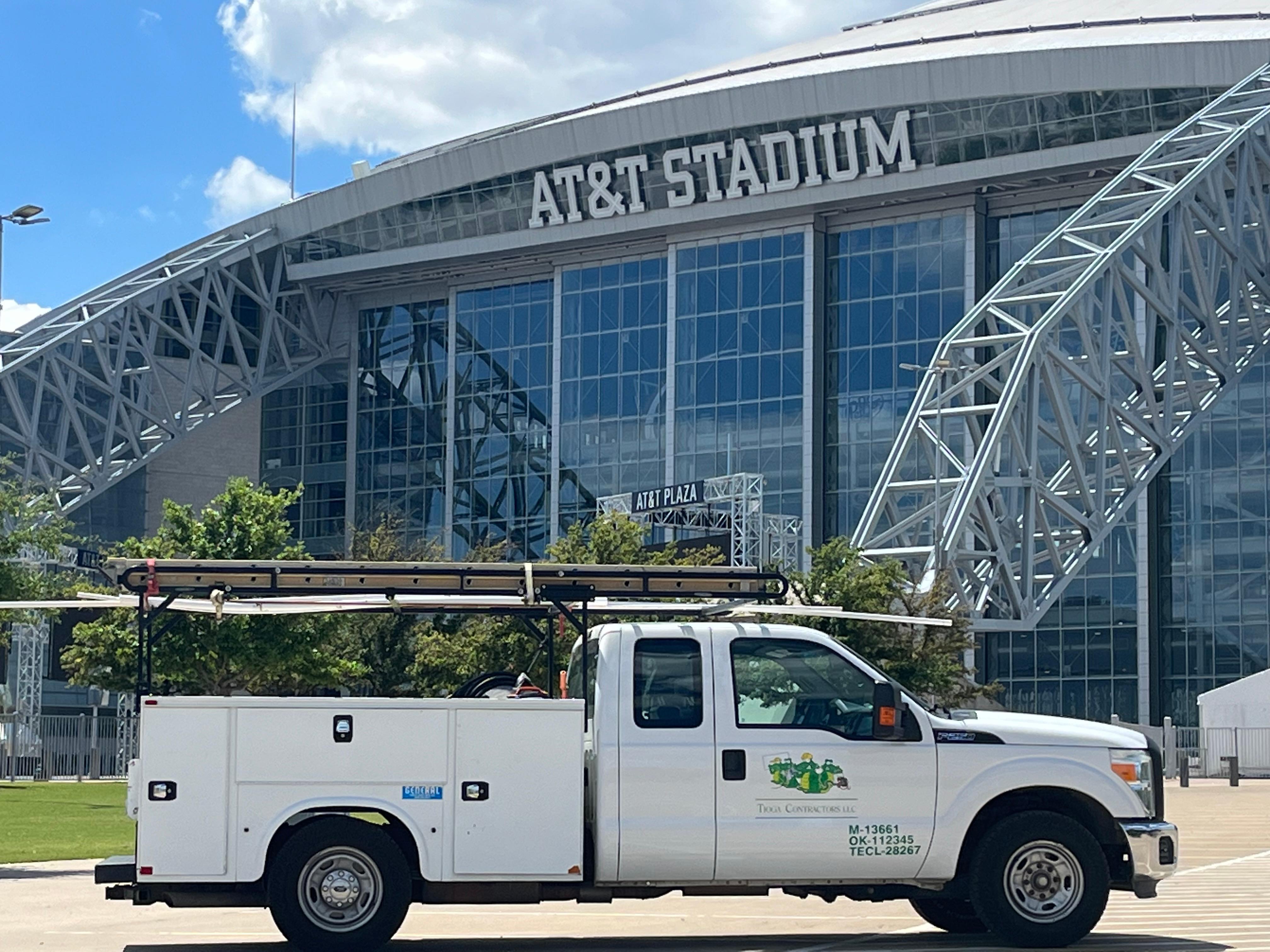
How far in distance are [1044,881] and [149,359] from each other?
194 ft

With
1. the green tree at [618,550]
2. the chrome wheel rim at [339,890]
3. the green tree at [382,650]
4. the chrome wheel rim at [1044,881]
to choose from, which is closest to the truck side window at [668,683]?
the chrome wheel rim at [339,890]

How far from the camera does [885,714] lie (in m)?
13.1

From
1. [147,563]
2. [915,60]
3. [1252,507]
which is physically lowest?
[147,563]

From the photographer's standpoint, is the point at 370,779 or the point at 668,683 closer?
the point at 370,779

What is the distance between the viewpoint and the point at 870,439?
62.9 meters

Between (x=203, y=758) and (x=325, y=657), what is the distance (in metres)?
27.1

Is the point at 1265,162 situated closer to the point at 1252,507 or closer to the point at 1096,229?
the point at 1096,229

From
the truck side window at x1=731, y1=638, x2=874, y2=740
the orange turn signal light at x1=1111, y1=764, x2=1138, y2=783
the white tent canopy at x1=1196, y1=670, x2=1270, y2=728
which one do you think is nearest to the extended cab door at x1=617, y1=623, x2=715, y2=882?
the truck side window at x1=731, y1=638, x2=874, y2=740

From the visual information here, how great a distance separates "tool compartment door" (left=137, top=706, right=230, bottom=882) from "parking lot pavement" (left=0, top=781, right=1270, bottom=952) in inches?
39.9

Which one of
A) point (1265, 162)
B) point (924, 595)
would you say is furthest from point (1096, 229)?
point (924, 595)

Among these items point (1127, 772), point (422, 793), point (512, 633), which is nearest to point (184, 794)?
point (422, 793)

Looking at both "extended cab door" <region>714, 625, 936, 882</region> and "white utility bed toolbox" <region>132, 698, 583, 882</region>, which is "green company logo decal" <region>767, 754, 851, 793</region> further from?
"white utility bed toolbox" <region>132, 698, 583, 882</region>

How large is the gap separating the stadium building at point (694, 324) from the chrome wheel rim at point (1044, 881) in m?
47.0

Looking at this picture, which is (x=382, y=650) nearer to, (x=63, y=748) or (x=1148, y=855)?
(x=63, y=748)
